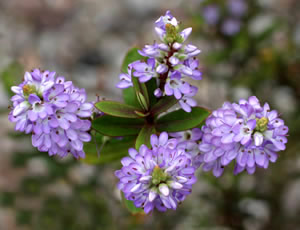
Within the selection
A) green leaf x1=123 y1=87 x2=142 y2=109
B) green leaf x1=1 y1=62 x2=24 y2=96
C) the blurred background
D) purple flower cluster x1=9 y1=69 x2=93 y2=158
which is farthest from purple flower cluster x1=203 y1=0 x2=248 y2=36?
purple flower cluster x1=9 y1=69 x2=93 y2=158

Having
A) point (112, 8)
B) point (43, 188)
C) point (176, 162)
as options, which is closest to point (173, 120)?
point (176, 162)

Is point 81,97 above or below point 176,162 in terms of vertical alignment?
above

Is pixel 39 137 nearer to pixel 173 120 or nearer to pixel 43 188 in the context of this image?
pixel 173 120

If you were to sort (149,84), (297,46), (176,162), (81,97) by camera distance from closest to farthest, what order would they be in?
(176,162) < (81,97) < (149,84) < (297,46)

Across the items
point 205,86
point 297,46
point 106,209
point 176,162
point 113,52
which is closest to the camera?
point 176,162

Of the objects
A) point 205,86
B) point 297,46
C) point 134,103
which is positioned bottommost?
point 205,86

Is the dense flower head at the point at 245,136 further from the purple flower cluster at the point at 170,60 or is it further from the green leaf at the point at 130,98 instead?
the green leaf at the point at 130,98

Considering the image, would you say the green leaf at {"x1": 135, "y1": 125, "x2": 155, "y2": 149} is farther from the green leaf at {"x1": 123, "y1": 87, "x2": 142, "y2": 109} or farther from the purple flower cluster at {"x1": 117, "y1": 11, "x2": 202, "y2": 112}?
the purple flower cluster at {"x1": 117, "y1": 11, "x2": 202, "y2": 112}
